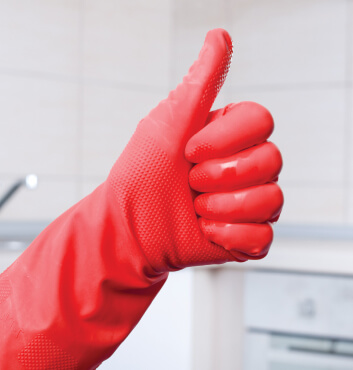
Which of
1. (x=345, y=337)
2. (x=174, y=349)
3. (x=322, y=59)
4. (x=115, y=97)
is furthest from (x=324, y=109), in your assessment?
(x=174, y=349)

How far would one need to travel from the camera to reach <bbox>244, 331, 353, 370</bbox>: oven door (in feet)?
3.55

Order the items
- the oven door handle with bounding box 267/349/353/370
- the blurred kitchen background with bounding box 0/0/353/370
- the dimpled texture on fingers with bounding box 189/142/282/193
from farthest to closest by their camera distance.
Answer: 1. the blurred kitchen background with bounding box 0/0/353/370
2. the oven door handle with bounding box 267/349/353/370
3. the dimpled texture on fingers with bounding box 189/142/282/193

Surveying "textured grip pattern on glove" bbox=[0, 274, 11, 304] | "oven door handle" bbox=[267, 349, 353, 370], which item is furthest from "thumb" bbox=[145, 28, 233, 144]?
"oven door handle" bbox=[267, 349, 353, 370]

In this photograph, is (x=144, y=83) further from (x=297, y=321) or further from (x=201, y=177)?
(x=201, y=177)

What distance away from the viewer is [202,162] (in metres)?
0.52

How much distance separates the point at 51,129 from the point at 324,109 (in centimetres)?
105

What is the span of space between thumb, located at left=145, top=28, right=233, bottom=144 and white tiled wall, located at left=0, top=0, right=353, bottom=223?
52.3 inches

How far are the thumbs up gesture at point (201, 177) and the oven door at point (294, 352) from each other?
643 mm

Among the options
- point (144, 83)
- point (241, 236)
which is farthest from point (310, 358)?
point (144, 83)

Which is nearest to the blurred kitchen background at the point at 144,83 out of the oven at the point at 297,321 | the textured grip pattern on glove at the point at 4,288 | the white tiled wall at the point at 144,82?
the white tiled wall at the point at 144,82

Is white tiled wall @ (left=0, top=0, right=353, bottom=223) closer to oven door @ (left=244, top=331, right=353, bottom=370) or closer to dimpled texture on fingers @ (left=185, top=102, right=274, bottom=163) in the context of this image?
oven door @ (left=244, top=331, right=353, bottom=370)

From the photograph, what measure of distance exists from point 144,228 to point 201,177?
9 cm

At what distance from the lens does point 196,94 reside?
52cm

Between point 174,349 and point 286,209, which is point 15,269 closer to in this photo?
point 174,349
